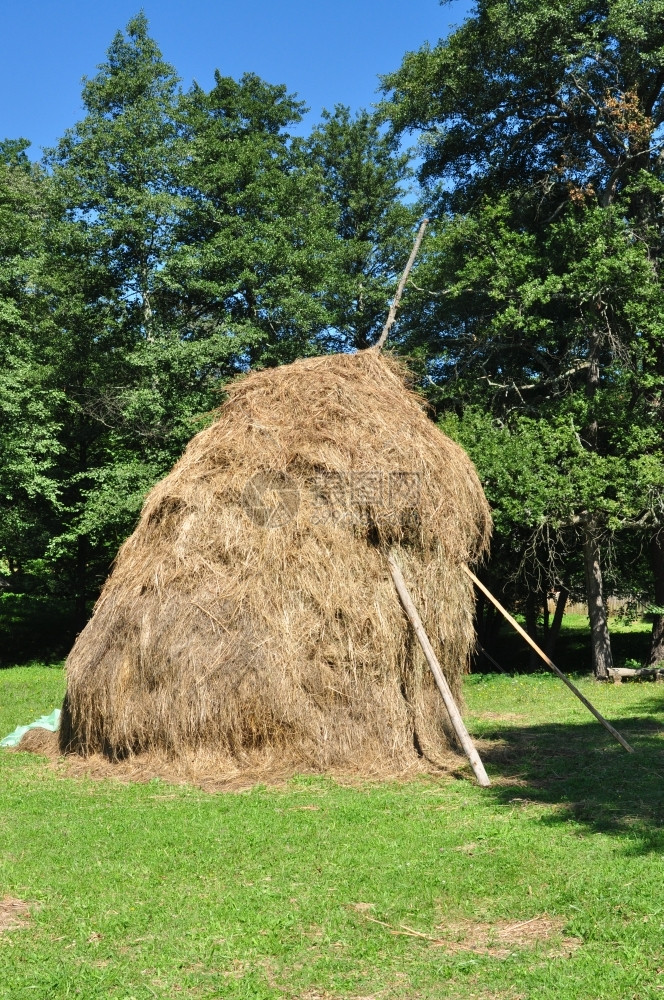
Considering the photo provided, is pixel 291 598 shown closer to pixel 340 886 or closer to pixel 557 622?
pixel 340 886

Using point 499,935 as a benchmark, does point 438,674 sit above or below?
above

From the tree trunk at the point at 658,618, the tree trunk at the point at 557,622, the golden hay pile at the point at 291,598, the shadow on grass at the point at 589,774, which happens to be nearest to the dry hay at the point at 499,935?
the shadow on grass at the point at 589,774

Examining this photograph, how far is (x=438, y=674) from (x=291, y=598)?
5.80 feet

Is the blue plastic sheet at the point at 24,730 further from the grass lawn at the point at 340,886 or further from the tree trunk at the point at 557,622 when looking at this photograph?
the tree trunk at the point at 557,622

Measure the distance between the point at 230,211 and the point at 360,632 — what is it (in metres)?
18.2

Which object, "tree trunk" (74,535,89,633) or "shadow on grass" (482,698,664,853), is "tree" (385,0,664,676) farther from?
"tree trunk" (74,535,89,633)

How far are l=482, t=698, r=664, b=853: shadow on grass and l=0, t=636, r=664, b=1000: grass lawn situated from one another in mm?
47

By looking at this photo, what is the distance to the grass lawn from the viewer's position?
5.20m

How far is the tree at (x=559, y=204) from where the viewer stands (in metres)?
19.1

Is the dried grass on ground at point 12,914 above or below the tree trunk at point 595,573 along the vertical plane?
below

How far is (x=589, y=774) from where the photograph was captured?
10.1m

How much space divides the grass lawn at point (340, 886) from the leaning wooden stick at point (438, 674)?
24cm

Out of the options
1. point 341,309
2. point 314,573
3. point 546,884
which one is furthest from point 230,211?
point 546,884

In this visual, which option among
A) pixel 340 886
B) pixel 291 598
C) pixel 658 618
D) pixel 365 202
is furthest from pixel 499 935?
pixel 365 202
